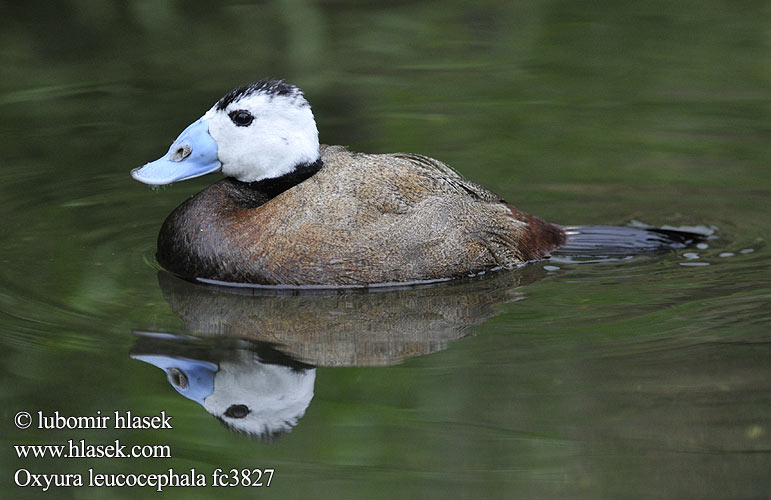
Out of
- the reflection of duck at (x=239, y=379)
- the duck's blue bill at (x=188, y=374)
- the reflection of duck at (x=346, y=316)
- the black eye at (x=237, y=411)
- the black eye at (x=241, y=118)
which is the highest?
the black eye at (x=241, y=118)

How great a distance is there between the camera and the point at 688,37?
9.55 meters

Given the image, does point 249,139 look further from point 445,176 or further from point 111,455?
point 111,455

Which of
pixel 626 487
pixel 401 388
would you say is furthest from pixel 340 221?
pixel 626 487

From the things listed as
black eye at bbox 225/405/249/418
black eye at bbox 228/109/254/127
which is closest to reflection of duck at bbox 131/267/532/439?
black eye at bbox 225/405/249/418

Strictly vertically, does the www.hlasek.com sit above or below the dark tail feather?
above

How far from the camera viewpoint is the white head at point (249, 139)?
5609 mm

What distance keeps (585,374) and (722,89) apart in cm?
452

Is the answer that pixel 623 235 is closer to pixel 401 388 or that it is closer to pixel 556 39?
pixel 401 388

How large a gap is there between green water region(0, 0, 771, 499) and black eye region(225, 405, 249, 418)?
0.10 m

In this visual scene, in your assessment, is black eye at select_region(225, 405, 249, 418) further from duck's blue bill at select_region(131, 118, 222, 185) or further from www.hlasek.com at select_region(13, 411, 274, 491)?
duck's blue bill at select_region(131, 118, 222, 185)

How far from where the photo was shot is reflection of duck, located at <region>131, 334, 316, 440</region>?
432cm

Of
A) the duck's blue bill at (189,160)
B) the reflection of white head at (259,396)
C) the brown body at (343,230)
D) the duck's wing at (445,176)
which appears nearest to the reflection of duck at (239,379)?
the reflection of white head at (259,396)

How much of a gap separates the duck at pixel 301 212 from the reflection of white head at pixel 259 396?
0.85 metres

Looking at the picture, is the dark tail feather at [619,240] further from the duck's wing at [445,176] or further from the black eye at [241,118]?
the black eye at [241,118]
